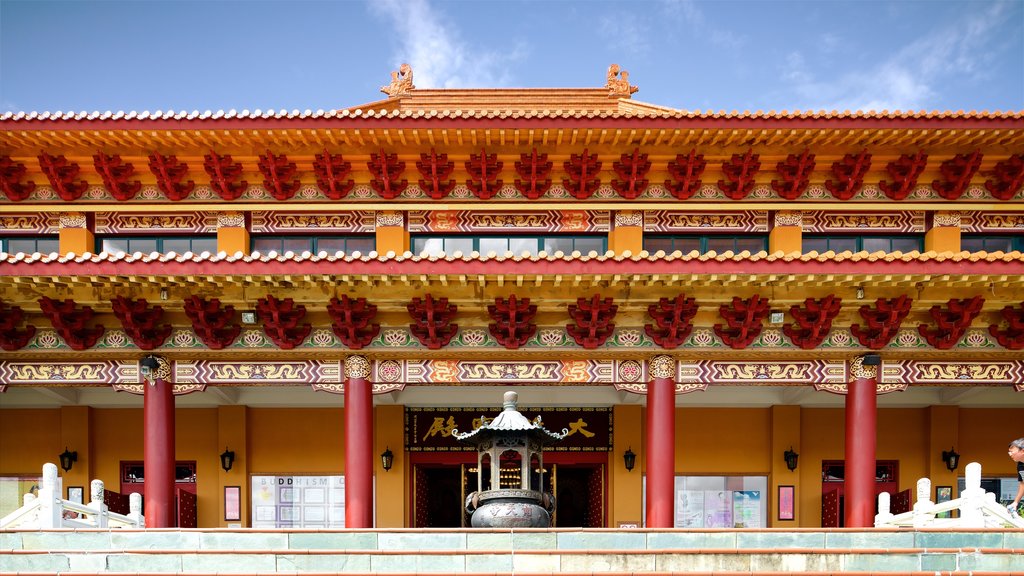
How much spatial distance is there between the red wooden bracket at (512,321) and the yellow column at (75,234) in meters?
6.32

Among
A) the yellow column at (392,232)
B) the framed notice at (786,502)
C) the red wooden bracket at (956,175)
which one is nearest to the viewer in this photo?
the red wooden bracket at (956,175)

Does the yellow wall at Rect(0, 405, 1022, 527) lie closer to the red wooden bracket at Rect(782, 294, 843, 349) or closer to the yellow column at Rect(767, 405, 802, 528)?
the yellow column at Rect(767, 405, 802, 528)

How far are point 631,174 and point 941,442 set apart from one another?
20.6ft

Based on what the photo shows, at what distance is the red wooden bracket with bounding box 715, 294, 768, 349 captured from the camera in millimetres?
7453

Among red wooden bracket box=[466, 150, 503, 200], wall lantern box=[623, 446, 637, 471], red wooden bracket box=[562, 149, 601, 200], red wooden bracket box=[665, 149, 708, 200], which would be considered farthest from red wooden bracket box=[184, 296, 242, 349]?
red wooden bracket box=[665, 149, 708, 200]

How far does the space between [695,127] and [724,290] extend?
2620 mm

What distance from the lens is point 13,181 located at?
952 centimetres

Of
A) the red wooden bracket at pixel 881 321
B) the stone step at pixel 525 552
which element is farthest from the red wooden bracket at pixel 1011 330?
the stone step at pixel 525 552

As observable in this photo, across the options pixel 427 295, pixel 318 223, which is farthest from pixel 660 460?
pixel 318 223

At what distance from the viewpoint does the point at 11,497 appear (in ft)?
33.2

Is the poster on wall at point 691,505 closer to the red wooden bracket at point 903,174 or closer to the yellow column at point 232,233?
the red wooden bracket at point 903,174

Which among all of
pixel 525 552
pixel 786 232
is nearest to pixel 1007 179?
pixel 786 232

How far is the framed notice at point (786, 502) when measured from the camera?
32.8 ft

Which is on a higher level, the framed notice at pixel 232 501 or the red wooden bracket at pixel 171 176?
the red wooden bracket at pixel 171 176
